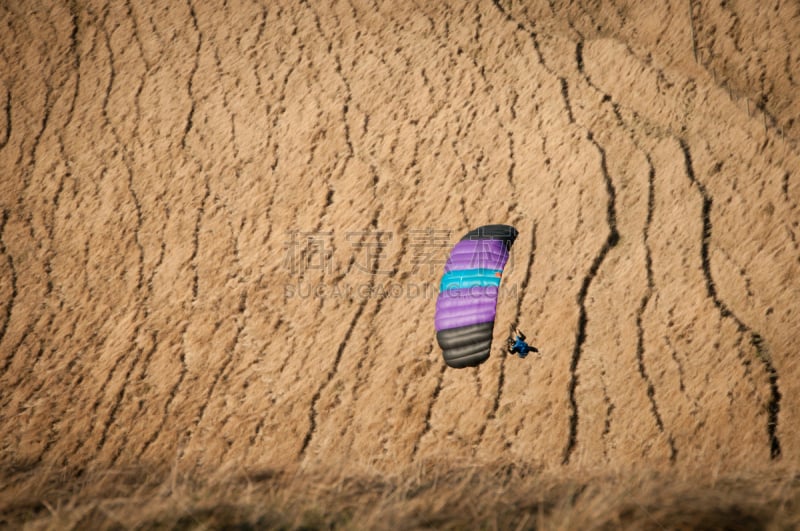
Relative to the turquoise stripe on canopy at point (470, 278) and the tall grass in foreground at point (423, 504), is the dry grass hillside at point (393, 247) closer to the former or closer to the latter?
the tall grass in foreground at point (423, 504)

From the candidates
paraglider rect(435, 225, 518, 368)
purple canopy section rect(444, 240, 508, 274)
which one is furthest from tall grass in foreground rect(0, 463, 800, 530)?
purple canopy section rect(444, 240, 508, 274)

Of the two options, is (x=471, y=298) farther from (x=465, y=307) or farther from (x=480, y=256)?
(x=480, y=256)

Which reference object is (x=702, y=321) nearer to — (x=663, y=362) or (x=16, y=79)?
(x=663, y=362)

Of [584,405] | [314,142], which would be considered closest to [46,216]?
[314,142]

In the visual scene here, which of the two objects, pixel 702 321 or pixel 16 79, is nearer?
pixel 702 321

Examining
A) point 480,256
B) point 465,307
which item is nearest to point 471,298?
point 465,307

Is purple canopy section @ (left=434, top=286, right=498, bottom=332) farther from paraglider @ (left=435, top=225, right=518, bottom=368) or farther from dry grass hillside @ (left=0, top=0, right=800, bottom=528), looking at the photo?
dry grass hillside @ (left=0, top=0, right=800, bottom=528)

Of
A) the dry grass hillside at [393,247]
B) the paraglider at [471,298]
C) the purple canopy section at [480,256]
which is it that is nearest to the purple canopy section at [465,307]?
the paraglider at [471,298]

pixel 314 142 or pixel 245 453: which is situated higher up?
pixel 314 142
